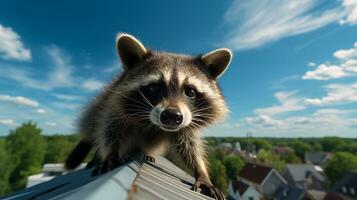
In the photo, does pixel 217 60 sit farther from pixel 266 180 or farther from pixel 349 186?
pixel 266 180

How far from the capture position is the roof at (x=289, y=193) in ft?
147

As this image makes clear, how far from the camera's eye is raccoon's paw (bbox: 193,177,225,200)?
117 inches

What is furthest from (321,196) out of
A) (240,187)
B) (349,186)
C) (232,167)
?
(232,167)

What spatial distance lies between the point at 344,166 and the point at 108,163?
8011 cm

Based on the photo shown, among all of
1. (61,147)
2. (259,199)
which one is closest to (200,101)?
(259,199)

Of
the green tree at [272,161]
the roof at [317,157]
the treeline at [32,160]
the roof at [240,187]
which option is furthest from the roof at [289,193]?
the roof at [317,157]

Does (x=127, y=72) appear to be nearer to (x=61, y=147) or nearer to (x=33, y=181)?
(x=33, y=181)

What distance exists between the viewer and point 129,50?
3.94m

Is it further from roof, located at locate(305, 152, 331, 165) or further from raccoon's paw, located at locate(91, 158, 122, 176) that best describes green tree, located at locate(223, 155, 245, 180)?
raccoon's paw, located at locate(91, 158, 122, 176)

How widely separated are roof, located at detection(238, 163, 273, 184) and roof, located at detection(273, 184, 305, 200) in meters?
6.76

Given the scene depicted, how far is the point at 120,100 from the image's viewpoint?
3.70m

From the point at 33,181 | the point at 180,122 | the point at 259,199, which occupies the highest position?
the point at 180,122

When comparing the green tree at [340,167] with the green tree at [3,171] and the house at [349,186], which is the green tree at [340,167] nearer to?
the house at [349,186]

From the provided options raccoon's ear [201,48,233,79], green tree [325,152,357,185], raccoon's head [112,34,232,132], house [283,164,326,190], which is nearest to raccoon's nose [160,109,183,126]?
raccoon's head [112,34,232,132]
